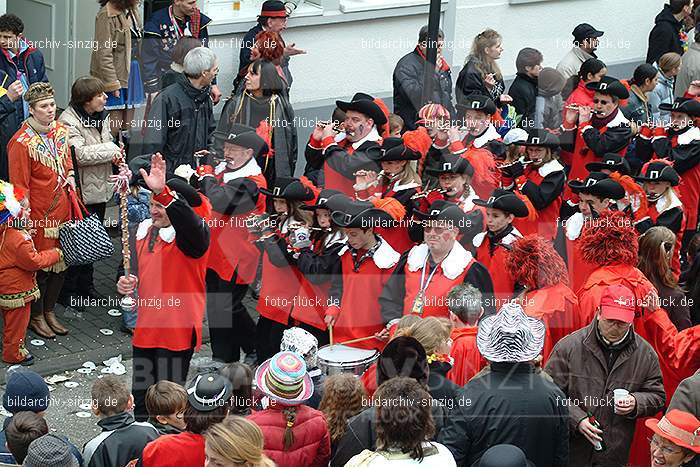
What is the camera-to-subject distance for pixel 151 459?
5957 mm

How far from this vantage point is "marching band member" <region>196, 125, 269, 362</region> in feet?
30.5

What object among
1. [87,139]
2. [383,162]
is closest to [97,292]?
[87,139]

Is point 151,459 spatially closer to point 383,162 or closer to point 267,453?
point 267,453

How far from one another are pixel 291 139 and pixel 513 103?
2.82 m

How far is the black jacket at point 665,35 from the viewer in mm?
16188

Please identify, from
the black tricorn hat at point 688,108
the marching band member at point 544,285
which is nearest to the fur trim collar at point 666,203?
the black tricorn hat at point 688,108

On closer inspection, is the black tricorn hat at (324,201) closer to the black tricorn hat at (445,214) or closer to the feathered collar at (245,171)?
the black tricorn hat at (445,214)

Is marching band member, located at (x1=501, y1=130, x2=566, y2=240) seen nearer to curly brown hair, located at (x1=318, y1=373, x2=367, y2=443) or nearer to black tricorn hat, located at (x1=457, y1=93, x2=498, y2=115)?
black tricorn hat, located at (x1=457, y1=93, x2=498, y2=115)

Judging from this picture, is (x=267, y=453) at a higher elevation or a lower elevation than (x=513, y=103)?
lower

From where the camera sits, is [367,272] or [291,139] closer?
[367,272]

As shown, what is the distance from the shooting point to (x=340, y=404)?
6488 millimetres

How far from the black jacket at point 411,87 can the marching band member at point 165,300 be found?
190 inches

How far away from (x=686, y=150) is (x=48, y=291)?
563cm

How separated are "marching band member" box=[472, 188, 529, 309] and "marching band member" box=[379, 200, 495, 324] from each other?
13.5 inches
